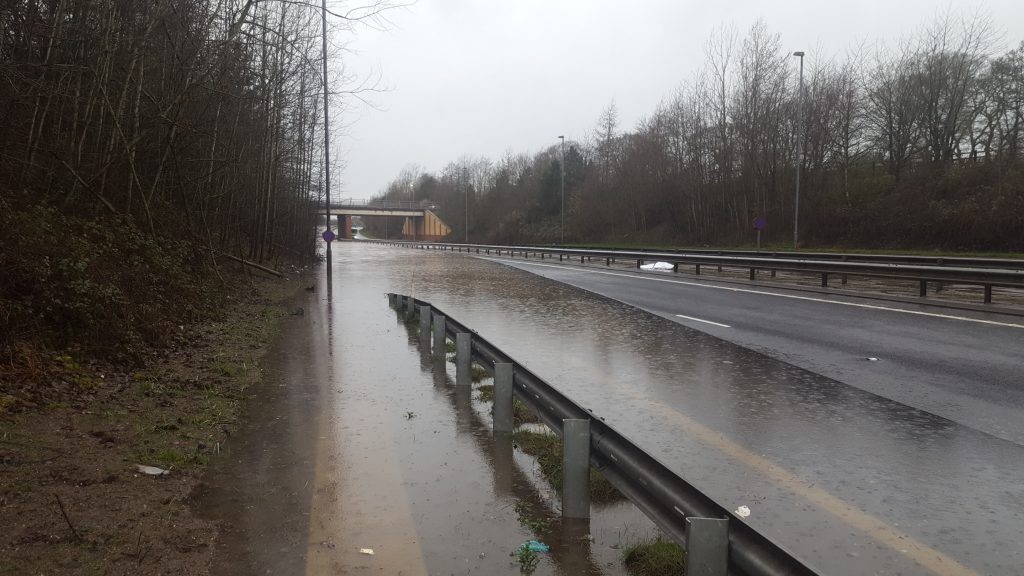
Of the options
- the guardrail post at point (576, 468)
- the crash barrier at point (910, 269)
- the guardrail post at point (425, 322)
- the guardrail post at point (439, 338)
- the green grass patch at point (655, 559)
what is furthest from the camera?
the crash barrier at point (910, 269)

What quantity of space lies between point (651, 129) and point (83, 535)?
6888 centimetres

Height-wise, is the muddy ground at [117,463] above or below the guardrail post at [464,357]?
below

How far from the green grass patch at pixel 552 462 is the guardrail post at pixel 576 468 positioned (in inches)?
8.0

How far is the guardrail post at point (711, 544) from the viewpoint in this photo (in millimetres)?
3078

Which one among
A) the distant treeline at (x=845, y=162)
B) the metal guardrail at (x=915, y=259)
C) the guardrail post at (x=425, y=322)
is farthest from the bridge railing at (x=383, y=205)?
the guardrail post at (x=425, y=322)

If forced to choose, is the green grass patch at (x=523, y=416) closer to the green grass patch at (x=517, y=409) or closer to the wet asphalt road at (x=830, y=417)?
the green grass patch at (x=517, y=409)

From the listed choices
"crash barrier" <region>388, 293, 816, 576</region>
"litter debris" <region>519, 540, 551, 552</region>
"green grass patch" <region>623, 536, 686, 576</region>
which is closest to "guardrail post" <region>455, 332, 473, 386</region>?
"crash barrier" <region>388, 293, 816, 576</region>

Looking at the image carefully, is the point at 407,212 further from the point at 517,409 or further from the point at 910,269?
the point at 517,409

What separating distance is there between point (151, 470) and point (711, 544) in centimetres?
435

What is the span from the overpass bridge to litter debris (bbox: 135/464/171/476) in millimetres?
111533

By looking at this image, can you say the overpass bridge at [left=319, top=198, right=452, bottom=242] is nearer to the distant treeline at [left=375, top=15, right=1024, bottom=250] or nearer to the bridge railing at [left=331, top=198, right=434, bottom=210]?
the bridge railing at [left=331, top=198, right=434, bottom=210]

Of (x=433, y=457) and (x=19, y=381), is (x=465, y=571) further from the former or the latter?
(x=19, y=381)

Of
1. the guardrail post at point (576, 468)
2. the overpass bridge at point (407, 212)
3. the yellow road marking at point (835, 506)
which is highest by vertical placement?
the overpass bridge at point (407, 212)

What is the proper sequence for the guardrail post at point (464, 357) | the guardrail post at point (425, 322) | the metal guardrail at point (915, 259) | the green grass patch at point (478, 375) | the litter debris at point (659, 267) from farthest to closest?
1. the litter debris at point (659, 267)
2. the metal guardrail at point (915, 259)
3. the guardrail post at point (425, 322)
4. the green grass patch at point (478, 375)
5. the guardrail post at point (464, 357)
